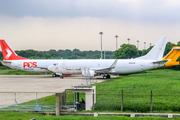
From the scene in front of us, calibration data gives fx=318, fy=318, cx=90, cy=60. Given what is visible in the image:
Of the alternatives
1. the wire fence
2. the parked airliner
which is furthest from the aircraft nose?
the wire fence

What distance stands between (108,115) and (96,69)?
38890 millimetres

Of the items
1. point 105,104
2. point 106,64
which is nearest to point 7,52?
point 106,64

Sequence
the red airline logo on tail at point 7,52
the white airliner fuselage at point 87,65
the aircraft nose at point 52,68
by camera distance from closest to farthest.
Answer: the white airliner fuselage at point 87,65, the aircraft nose at point 52,68, the red airline logo on tail at point 7,52

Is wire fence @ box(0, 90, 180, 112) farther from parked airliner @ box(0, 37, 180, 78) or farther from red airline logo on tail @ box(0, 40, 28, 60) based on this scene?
red airline logo on tail @ box(0, 40, 28, 60)

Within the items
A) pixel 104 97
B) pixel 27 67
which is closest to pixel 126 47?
pixel 27 67

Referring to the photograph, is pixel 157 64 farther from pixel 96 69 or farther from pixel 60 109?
pixel 60 109

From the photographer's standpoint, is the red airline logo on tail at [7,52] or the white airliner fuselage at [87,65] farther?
Answer: the red airline logo on tail at [7,52]

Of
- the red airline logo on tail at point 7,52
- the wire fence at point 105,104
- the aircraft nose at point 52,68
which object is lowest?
the wire fence at point 105,104

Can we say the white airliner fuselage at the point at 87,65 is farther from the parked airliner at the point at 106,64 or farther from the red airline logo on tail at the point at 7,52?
the red airline logo on tail at the point at 7,52

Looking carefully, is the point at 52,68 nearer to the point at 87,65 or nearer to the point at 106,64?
the point at 87,65

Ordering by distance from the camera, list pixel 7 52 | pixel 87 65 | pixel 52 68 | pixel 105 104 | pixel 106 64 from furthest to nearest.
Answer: pixel 7 52 → pixel 52 68 → pixel 87 65 → pixel 106 64 → pixel 105 104

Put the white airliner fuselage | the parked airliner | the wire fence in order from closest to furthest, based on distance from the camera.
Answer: the wire fence
the parked airliner
the white airliner fuselage

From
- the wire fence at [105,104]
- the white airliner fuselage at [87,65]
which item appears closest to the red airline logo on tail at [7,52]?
the white airliner fuselage at [87,65]

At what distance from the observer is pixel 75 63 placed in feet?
192
